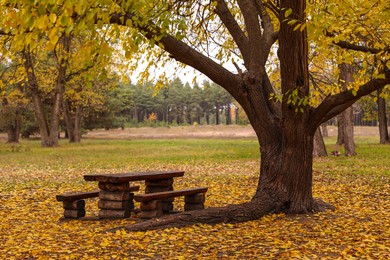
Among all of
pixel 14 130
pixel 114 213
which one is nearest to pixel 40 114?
pixel 14 130

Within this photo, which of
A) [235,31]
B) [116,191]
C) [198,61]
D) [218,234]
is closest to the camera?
[218,234]

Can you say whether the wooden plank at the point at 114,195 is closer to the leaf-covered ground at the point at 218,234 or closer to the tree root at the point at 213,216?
the leaf-covered ground at the point at 218,234

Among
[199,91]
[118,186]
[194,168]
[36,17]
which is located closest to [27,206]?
[118,186]

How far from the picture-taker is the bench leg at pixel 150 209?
946cm

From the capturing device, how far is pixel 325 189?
14414mm

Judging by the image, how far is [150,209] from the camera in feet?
31.2

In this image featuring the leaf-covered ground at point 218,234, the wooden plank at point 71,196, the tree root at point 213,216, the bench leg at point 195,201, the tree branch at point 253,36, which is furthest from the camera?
the tree branch at point 253,36

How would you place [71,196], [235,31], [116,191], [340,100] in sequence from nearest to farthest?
[340,100] < [116,191] < [71,196] < [235,31]

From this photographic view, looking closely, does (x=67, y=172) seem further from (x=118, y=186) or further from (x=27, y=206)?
(x=118, y=186)

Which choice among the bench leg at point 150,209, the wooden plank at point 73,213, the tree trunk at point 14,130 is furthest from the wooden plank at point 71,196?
the tree trunk at point 14,130

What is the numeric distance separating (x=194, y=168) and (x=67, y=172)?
214 inches

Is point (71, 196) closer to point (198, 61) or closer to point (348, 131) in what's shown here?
point (198, 61)

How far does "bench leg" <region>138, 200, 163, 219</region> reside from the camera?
372 inches

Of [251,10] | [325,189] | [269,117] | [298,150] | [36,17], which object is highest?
[251,10]
